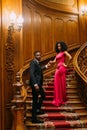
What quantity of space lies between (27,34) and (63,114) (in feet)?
10.9

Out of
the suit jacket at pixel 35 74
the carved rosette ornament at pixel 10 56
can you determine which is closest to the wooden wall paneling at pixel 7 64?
the carved rosette ornament at pixel 10 56

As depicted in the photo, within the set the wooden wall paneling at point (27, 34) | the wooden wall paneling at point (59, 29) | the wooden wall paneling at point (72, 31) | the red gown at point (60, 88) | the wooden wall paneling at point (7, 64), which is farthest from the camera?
the wooden wall paneling at point (72, 31)

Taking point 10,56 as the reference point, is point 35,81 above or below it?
below

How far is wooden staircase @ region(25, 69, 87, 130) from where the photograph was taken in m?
5.22

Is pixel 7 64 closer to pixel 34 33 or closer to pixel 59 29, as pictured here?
pixel 34 33

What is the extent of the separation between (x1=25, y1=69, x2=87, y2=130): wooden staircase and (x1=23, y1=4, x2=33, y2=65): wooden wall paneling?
1263 mm

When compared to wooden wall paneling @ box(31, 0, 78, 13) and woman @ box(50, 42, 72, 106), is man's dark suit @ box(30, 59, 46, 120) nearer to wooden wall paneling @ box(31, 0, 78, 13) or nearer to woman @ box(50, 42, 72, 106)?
woman @ box(50, 42, 72, 106)

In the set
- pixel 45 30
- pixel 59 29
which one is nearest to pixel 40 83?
pixel 45 30

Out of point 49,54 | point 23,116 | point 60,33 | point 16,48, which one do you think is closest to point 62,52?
point 16,48

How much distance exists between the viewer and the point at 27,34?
8.18m

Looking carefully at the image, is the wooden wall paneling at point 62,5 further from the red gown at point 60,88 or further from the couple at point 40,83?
→ the red gown at point 60,88

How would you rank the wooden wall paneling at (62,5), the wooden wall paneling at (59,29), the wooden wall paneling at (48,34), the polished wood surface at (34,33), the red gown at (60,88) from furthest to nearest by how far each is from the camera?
the wooden wall paneling at (59,29) < the wooden wall paneling at (62,5) < the wooden wall paneling at (48,34) < the red gown at (60,88) < the polished wood surface at (34,33)

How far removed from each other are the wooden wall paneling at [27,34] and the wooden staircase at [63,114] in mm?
1263

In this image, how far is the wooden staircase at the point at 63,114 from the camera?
205 inches
